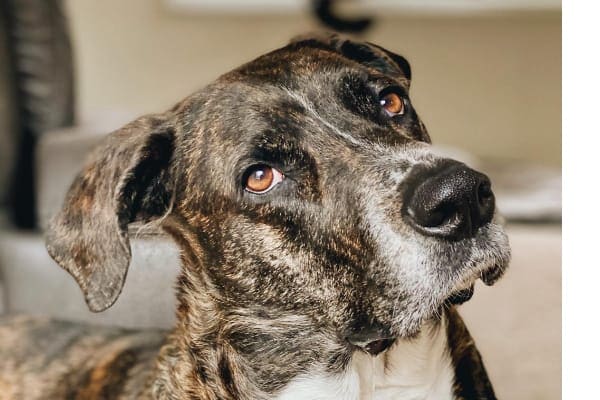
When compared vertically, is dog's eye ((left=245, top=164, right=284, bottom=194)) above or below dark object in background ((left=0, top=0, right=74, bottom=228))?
below

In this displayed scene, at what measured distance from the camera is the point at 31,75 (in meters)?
2.10

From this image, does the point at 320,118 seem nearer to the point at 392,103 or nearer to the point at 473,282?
the point at 392,103

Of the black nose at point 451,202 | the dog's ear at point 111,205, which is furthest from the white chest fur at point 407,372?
the dog's ear at point 111,205

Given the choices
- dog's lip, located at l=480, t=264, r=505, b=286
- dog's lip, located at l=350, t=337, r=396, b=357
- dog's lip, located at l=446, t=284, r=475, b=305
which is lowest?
dog's lip, located at l=350, t=337, r=396, b=357

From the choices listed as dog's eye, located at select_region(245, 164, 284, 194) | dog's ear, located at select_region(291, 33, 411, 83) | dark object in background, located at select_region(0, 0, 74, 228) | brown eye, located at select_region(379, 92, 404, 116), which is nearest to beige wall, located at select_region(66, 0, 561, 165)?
dark object in background, located at select_region(0, 0, 74, 228)

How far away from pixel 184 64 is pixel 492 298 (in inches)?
94.7

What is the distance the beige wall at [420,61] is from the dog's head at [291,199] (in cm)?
192

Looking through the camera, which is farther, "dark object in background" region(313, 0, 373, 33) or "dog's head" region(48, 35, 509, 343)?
"dark object in background" region(313, 0, 373, 33)

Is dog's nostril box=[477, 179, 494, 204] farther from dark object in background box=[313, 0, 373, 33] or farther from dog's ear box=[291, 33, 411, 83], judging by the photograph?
dark object in background box=[313, 0, 373, 33]

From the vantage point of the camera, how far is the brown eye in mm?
1106

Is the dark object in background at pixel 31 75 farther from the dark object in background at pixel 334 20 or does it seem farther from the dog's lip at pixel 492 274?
the dark object in background at pixel 334 20

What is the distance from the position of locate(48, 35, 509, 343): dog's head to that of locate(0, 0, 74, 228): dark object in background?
0.98m

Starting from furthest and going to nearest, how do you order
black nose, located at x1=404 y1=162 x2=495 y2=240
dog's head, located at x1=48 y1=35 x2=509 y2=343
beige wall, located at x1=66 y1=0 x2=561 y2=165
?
beige wall, located at x1=66 y1=0 x2=561 y2=165, dog's head, located at x1=48 y1=35 x2=509 y2=343, black nose, located at x1=404 y1=162 x2=495 y2=240
